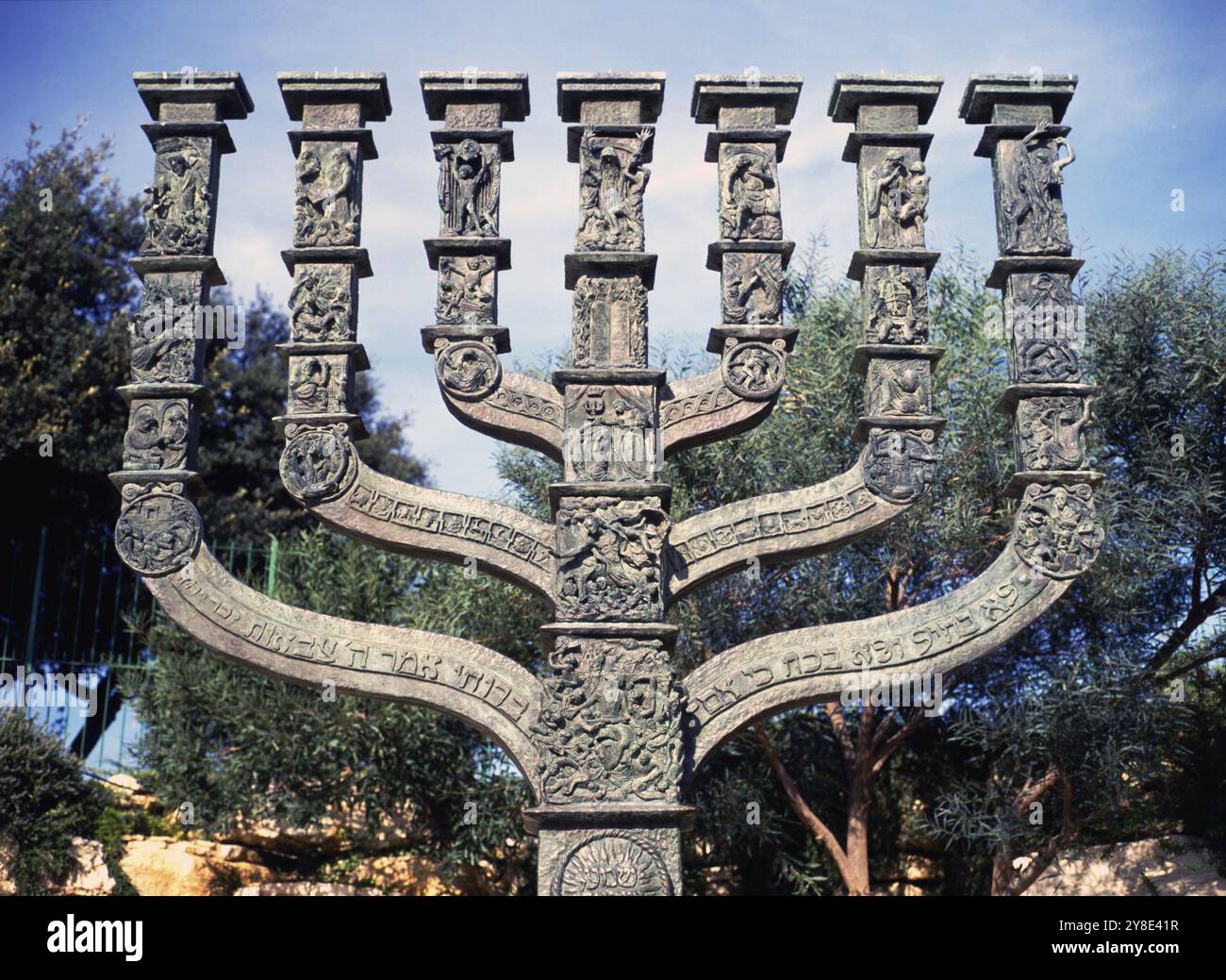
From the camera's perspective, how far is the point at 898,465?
6930 millimetres

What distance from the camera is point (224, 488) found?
15.2m

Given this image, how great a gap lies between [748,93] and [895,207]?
939mm

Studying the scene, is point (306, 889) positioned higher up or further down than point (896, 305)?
further down

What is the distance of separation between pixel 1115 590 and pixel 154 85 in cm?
734

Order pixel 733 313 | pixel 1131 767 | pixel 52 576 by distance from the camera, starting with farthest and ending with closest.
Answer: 1. pixel 52 576
2. pixel 1131 767
3. pixel 733 313

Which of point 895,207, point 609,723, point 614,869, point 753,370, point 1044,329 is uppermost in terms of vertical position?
point 895,207

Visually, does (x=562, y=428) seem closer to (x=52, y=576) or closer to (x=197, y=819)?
(x=197, y=819)

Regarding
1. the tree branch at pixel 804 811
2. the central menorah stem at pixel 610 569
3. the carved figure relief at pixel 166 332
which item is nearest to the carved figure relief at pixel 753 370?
the central menorah stem at pixel 610 569

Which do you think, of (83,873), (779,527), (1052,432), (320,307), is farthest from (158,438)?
(83,873)

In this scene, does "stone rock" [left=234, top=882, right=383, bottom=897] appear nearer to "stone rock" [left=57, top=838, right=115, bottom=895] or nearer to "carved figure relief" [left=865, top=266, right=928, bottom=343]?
"stone rock" [left=57, top=838, right=115, bottom=895]

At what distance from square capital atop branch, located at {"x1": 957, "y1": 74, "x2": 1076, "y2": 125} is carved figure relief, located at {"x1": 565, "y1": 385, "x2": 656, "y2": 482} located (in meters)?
2.34

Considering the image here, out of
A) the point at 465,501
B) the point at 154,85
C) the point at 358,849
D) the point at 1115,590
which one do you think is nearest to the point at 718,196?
the point at 465,501

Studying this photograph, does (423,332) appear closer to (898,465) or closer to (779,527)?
(779,527)

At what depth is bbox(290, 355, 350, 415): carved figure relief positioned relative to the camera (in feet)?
23.0
